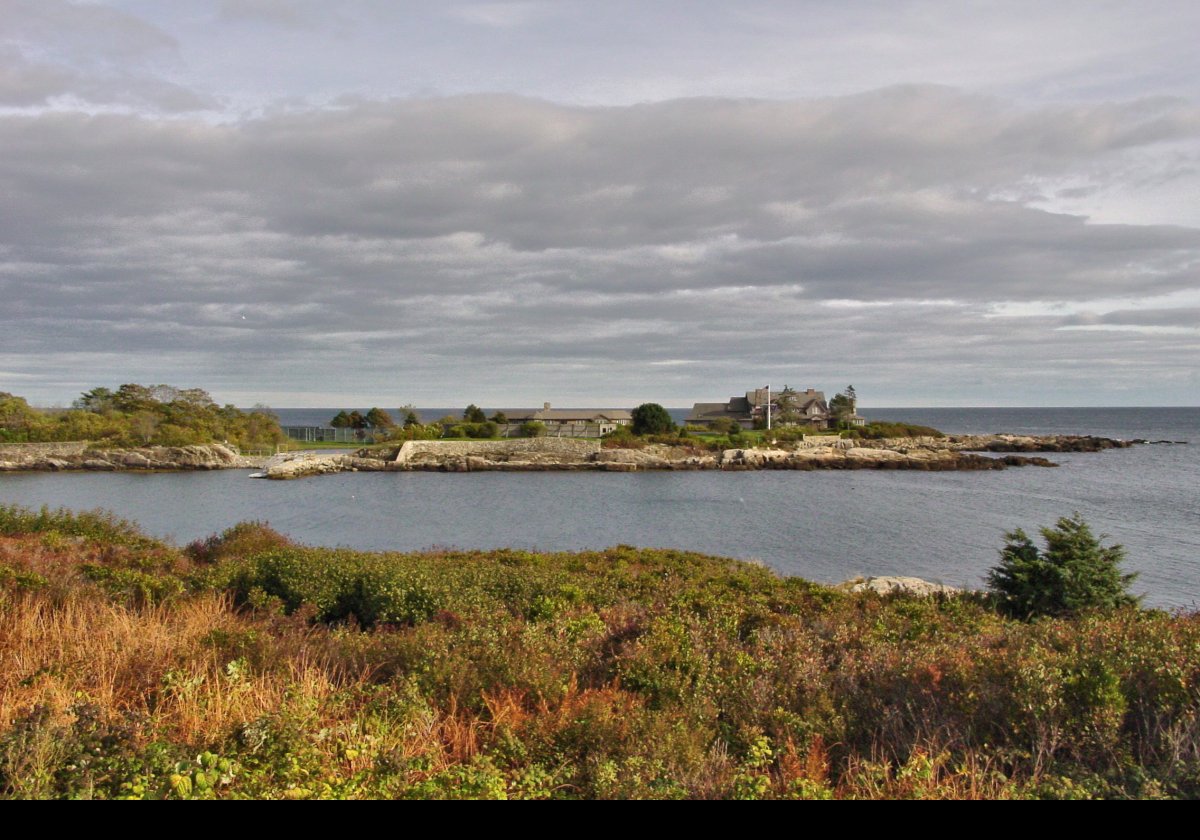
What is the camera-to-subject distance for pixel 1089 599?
571 inches

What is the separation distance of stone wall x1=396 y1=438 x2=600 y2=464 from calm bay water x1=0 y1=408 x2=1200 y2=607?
645 centimetres

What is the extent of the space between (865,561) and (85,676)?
2571 cm

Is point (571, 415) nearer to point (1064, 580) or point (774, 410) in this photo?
point (774, 410)

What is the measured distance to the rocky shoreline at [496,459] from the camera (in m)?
67.1

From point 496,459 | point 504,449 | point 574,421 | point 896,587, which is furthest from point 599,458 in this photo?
point 896,587

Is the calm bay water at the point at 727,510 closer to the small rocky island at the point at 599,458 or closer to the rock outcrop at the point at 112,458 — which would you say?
the rock outcrop at the point at 112,458

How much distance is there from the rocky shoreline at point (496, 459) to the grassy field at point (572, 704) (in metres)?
57.3

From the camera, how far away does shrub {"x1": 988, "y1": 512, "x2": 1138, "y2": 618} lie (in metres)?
14.6

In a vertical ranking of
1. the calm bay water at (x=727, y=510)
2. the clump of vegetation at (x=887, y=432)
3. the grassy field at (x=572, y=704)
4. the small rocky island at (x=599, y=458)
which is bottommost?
the calm bay water at (x=727, y=510)

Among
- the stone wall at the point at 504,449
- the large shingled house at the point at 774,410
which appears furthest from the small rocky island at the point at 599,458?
the large shingled house at the point at 774,410

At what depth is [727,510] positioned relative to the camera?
4322cm

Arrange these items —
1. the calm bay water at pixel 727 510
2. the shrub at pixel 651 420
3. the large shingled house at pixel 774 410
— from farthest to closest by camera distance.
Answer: the large shingled house at pixel 774 410 < the shrub at pixel 651 420 < the calm bay water at pixel 727 510

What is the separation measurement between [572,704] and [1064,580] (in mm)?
12320
